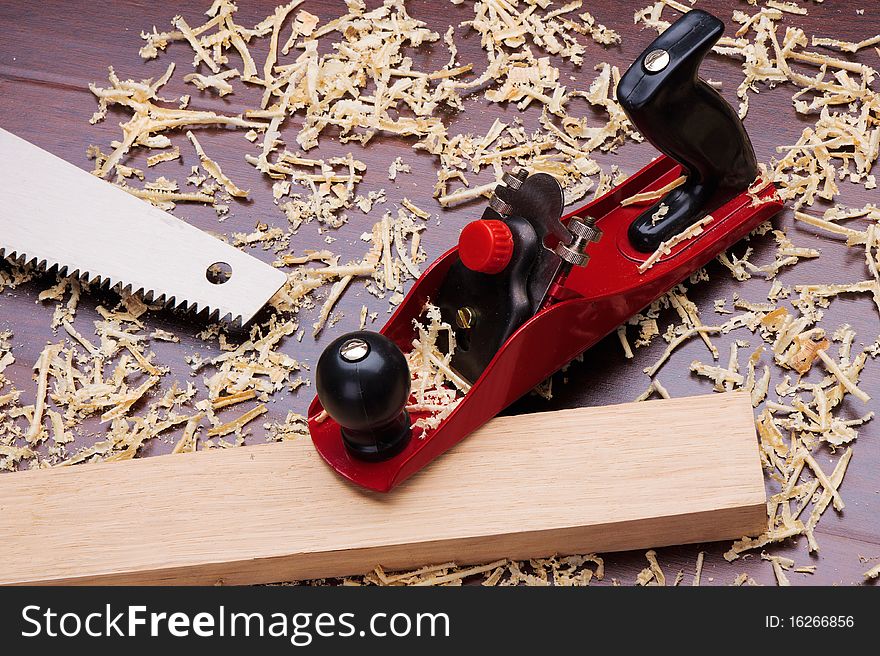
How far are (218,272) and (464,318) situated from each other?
0.42 metres

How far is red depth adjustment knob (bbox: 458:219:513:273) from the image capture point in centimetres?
123

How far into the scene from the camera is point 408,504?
4.16 ft

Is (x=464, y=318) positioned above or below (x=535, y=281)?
below

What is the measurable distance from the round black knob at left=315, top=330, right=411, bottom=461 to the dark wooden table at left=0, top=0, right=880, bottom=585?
0.27 metres

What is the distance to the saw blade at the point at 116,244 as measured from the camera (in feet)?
4.83

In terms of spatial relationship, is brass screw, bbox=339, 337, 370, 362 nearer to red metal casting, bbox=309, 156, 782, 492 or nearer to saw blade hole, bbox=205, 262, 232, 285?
red metal casting, bbox=309, 156, 782, 492

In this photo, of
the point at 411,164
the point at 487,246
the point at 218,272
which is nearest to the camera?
the point at 487,246

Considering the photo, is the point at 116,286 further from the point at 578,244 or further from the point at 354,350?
the point at 578,244

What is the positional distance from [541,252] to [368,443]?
1.09ft

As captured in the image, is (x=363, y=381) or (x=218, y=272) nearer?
(x=363, y=381)

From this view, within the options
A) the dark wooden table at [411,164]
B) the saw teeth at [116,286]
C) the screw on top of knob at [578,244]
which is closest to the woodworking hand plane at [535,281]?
the screw on top of knob at [578,244]

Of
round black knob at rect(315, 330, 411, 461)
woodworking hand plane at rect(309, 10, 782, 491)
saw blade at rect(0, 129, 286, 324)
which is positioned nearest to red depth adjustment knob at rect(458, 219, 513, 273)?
woodworking hand plane at rect(309, 10, 782, 491)

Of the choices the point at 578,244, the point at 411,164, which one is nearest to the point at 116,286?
the point at 411,164

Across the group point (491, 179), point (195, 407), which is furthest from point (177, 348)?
point (491, 179)
